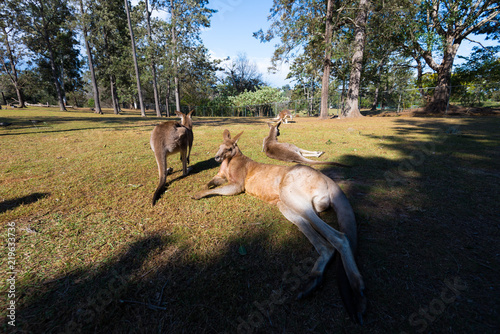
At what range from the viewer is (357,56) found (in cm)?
1498

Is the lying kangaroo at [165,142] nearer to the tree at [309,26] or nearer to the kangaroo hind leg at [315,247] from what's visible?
the kangaroo hind leg at [315,247]

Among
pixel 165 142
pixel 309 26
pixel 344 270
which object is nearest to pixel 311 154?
pixel 165 142

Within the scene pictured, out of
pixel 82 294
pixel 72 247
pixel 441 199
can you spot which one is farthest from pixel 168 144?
pixel 441 199

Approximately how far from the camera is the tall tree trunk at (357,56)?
14141 millimetres

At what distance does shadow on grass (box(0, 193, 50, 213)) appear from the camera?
2714 mm

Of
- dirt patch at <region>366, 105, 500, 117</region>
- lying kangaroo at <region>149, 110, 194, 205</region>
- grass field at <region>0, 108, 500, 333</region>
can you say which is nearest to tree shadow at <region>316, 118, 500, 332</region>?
grass field at <region>0, 108, 500, 333</region>

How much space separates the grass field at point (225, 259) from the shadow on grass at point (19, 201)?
0.03 meters

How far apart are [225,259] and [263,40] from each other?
18.3 meters

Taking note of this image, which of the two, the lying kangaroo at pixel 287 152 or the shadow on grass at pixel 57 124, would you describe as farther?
the shadow on grass at pixel 57 124

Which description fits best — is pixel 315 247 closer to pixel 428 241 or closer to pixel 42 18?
pixel 428 241

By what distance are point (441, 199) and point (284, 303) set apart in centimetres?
290

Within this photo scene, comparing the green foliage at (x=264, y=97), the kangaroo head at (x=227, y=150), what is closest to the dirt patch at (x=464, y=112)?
the green foliage at (x=264, y=97)

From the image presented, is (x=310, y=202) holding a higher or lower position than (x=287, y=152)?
lower

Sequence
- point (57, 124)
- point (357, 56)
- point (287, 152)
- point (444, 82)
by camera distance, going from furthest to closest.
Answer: point (444, 82) → point (357, 56) → point (57, 124) → point (287, 152)
